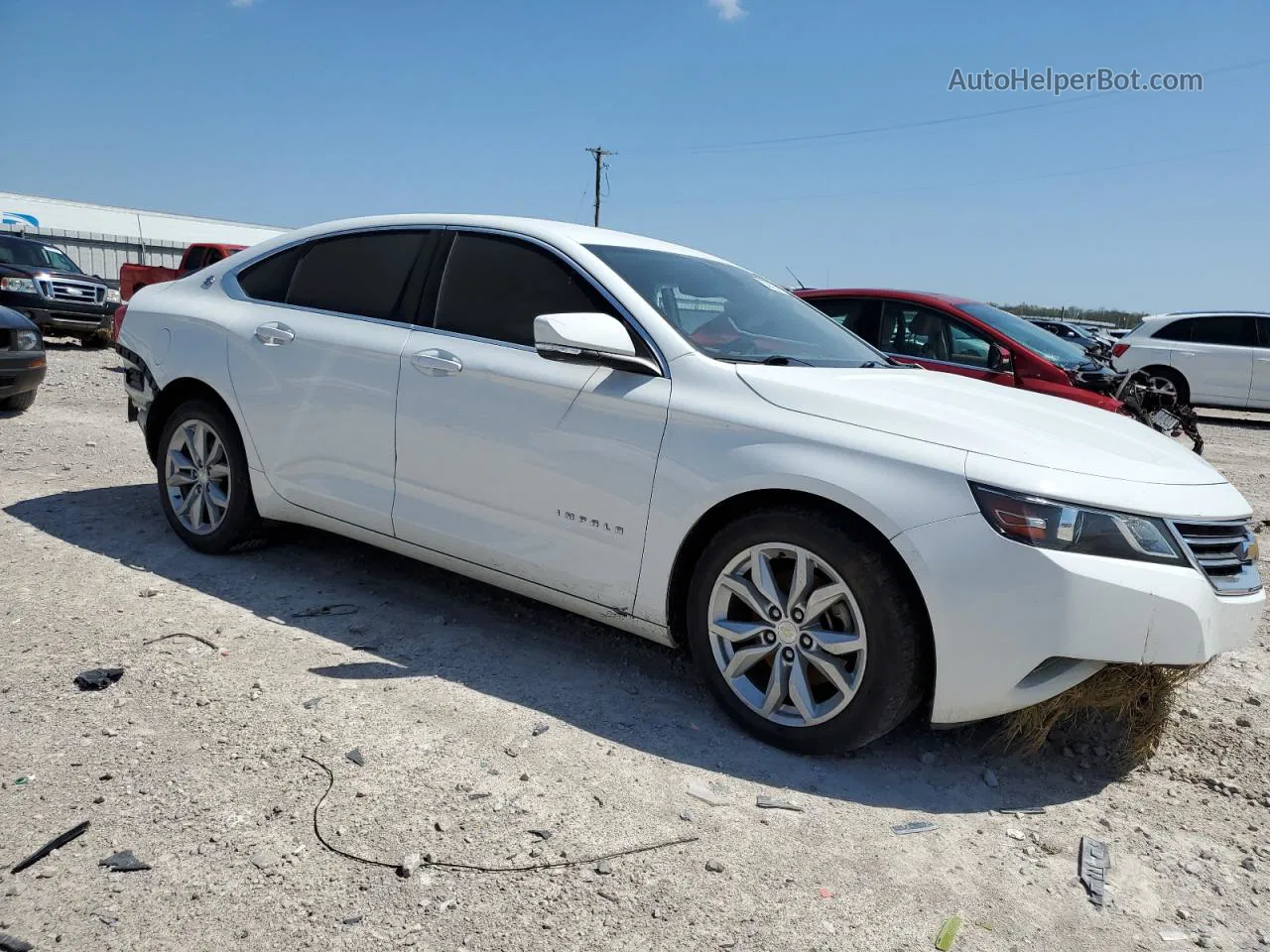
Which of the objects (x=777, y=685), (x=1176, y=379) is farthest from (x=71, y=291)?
(x=1176, y=379)

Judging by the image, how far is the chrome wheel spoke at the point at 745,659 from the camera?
330 centimetres

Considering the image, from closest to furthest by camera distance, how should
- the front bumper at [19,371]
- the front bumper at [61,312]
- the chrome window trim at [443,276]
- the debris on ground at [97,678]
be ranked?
1. the debris on ground at [97,678]
2. the chrome window trim at [443,276]
3. the front bumper at [19,371]
4. the front bumper at [61,312]

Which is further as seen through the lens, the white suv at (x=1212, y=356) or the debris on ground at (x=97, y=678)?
the white suv at (x=1212, y=356)

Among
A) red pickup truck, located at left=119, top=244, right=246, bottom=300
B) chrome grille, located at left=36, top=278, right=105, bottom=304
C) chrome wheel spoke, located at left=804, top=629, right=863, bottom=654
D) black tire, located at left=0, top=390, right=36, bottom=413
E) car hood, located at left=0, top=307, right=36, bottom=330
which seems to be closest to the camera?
chrome wheel spoke, located at left=804, top=629, right=863, bottom=654

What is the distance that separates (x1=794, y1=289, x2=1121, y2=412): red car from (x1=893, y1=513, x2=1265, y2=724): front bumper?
533cm

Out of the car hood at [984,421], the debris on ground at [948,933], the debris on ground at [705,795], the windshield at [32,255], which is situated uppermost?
the windshield at [32,255]

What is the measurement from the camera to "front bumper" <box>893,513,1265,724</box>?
2.84m

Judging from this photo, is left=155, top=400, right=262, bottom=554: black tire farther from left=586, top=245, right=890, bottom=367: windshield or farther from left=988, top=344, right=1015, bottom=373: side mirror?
left=988, top=344, right=1015, bottom=373: side mirror

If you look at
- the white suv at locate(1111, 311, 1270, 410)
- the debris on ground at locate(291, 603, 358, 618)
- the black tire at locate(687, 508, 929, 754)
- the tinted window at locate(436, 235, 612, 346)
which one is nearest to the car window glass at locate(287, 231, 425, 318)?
the tinted window at locate(436, 235, 612, 346)

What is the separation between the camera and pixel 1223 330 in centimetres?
1561

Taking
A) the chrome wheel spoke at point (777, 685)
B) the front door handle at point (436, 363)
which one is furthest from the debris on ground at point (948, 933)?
the front door handle at point (436, 363)

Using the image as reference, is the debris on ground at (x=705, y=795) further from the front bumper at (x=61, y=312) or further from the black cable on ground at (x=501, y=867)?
the front bumper at (x=61, y=312)

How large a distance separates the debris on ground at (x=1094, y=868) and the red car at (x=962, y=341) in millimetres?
5573

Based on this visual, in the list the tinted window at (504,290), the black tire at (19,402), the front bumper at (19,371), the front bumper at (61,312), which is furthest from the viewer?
the front bumper at (61,312)
